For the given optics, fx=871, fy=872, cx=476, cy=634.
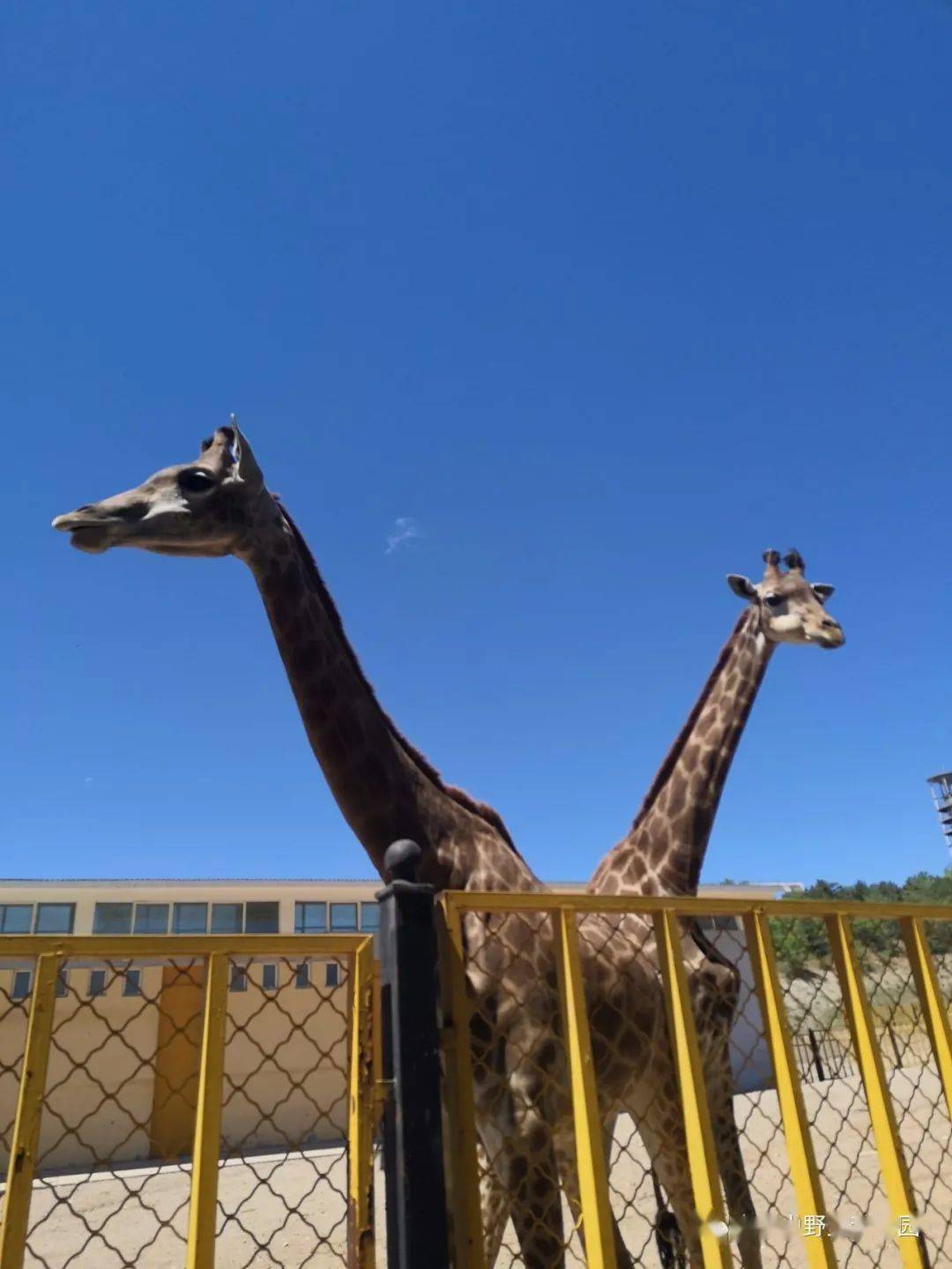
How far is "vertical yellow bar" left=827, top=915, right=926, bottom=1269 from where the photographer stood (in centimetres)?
257

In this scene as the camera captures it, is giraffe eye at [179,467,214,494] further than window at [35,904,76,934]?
No

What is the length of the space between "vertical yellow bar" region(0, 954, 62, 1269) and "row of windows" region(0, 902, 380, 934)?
57.2 ft

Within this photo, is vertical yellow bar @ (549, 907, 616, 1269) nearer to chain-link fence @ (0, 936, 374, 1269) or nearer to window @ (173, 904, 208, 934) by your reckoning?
chain-link fence @ (0, 936, 374, 1269)

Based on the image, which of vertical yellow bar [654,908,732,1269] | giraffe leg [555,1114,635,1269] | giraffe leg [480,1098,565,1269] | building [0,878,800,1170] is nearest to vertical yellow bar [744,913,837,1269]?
vertical yellow bar [654,908,732,1269]

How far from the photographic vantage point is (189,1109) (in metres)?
3.66

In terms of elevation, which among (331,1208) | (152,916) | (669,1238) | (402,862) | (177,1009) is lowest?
(669,1238)

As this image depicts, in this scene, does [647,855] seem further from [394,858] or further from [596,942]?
[394,858]

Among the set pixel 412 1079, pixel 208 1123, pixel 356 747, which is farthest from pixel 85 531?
pixel 412 1079

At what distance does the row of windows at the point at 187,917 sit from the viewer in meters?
19.1

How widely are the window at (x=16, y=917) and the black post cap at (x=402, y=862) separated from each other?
19.9m

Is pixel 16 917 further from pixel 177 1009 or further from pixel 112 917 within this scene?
pixel 177 1009

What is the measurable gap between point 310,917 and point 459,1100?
793 inches

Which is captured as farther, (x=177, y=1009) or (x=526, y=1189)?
(x=177, y=1009)

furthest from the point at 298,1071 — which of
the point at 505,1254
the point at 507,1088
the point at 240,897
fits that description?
the point at 507,1088
